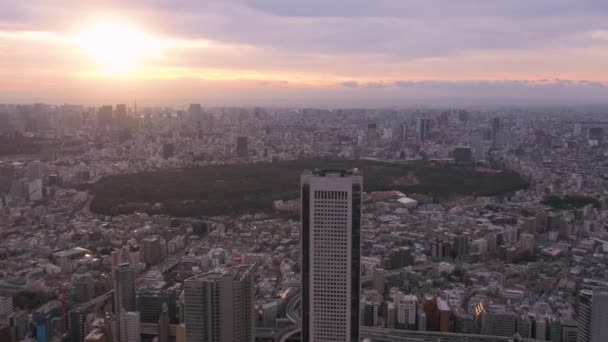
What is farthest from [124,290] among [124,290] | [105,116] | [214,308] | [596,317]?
[105,116]

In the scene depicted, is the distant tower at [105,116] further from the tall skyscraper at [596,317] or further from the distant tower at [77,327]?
the tall skyscraper at [596,317]

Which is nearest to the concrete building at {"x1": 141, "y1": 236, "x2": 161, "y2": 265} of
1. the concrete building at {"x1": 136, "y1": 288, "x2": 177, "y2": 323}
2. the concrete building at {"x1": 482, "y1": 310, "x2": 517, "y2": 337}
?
the concrete building at {"x1": 136, "y1": 288, "x2": 177, "y2": 323}

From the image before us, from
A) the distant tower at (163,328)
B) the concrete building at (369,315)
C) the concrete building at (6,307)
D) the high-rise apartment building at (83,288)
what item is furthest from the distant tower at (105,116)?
the concrete building at (369,315)

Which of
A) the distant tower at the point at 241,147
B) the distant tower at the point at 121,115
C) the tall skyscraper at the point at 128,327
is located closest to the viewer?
the tall skyscraper at the point at 128,327

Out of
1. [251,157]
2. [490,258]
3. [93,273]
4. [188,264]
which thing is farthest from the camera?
[251,157]

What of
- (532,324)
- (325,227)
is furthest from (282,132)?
(325,227)

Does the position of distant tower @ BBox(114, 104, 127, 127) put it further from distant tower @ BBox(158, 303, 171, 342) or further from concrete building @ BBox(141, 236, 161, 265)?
distant tower @ BBox(158, 303, 171, 342)

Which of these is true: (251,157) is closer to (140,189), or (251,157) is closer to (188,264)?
(140,189)
